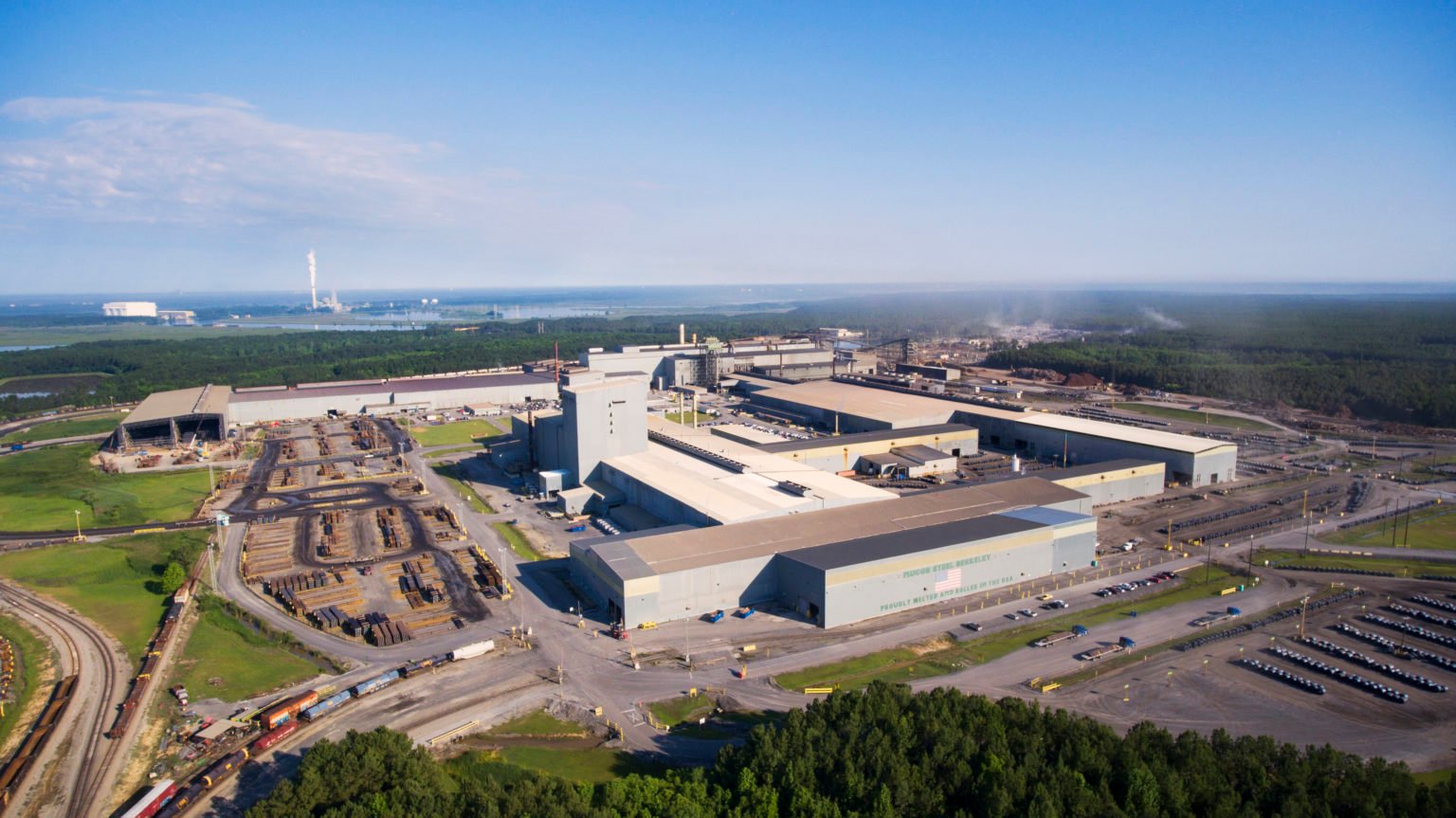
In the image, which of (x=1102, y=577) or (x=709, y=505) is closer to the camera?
(x=1102, y=577)

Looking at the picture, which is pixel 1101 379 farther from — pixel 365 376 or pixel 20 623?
pixel 20 623

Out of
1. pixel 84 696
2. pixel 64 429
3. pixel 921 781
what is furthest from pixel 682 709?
pixel 64 429

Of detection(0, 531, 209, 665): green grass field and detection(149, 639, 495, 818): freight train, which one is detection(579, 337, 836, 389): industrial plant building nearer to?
detection(0, 531, 209, 665): green grass field

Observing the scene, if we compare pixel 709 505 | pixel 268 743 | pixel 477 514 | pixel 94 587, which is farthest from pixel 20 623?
pixel 709 505

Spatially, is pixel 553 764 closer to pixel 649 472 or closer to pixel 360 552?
pixel 360 552

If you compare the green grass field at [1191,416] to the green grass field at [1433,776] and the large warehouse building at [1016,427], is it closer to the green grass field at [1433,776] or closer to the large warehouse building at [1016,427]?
the large warehouse building at [1016,427]

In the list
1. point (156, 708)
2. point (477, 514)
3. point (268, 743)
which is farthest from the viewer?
point (477, 514)
